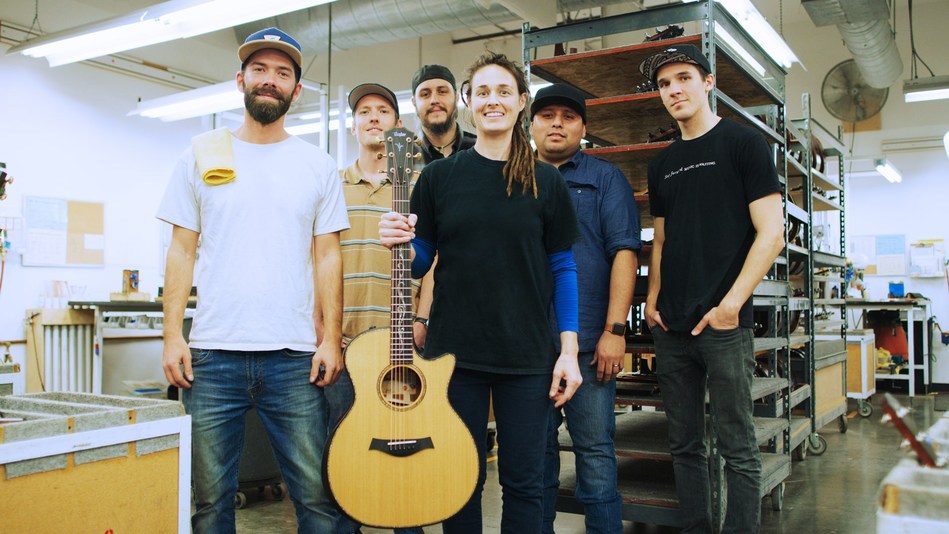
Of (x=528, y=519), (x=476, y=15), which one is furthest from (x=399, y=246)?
(x=476, y=15)

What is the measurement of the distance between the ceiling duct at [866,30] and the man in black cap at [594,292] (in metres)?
4.78

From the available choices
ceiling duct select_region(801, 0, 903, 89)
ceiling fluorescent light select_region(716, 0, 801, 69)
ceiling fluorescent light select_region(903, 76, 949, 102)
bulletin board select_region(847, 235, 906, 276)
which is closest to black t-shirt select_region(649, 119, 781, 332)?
ceiling fluorescent light select_region(716, 0, 801, 69)

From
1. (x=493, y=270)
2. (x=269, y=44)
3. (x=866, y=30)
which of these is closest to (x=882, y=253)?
(x=866, y=30)

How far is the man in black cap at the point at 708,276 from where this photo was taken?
2.20 metres

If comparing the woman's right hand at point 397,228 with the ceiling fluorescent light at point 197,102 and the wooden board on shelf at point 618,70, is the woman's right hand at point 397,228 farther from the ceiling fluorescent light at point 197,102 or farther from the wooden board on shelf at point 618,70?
the ceiling fluorescent light at point 197,102

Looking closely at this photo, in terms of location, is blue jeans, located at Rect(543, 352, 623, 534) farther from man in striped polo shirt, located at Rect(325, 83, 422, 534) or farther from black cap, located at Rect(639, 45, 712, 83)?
black cap, located at Rect(639, 45, 712, 83)

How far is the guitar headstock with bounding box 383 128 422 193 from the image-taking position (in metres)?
1.97

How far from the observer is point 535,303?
181 cm

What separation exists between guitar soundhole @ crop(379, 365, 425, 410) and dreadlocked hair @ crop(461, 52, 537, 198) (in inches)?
20.6

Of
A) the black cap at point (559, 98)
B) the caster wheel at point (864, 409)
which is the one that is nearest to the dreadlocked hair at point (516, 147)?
the black cap at point (559, 98)

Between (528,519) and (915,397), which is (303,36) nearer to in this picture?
(528,519)

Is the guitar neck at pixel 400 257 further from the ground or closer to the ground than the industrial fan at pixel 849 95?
closer to the ground

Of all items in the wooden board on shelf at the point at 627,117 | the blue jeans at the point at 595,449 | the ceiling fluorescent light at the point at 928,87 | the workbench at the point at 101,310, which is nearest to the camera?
the blue jeans at the point at 595,449

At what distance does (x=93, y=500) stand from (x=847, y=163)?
1014 cm
